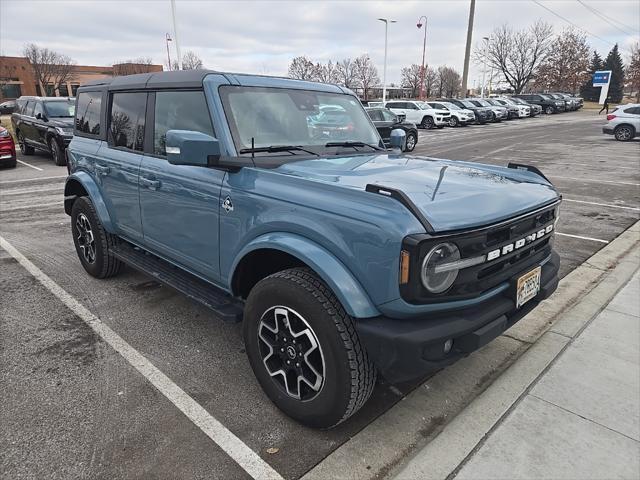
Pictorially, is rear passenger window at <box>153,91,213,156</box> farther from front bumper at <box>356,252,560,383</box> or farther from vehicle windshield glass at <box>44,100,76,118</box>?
vehicle windshield glass at <box>44,100,76,118</box>

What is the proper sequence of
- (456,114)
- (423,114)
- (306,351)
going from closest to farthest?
(306,351) → (423,114) → (456,114)

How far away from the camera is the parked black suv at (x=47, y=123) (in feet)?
41.5

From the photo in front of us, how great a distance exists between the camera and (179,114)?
3.41 metres

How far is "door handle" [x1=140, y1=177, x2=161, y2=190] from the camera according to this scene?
3.51 m

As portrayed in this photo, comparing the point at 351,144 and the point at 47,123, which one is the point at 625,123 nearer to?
the point at 351,144

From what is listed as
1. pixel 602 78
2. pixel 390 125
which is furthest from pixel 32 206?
pixel 602 78

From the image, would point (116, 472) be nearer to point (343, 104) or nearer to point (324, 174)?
point (324, 174)

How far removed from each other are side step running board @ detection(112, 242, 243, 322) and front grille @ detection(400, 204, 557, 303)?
134cm

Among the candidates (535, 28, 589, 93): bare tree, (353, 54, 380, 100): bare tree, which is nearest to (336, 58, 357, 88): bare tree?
(353, 54, 380, 100): bare tree

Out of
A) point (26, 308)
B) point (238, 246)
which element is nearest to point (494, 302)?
point (238, 246)

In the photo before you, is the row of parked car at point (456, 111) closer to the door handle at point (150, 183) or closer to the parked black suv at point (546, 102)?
the parked black suv at point (546, 102)

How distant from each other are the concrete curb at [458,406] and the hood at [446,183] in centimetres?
119

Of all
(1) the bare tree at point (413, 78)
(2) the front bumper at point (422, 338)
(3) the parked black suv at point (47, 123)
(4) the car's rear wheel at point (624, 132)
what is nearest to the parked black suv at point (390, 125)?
→ (3) the parked black suv at point (47, 123)

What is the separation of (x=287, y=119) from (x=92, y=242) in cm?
263
